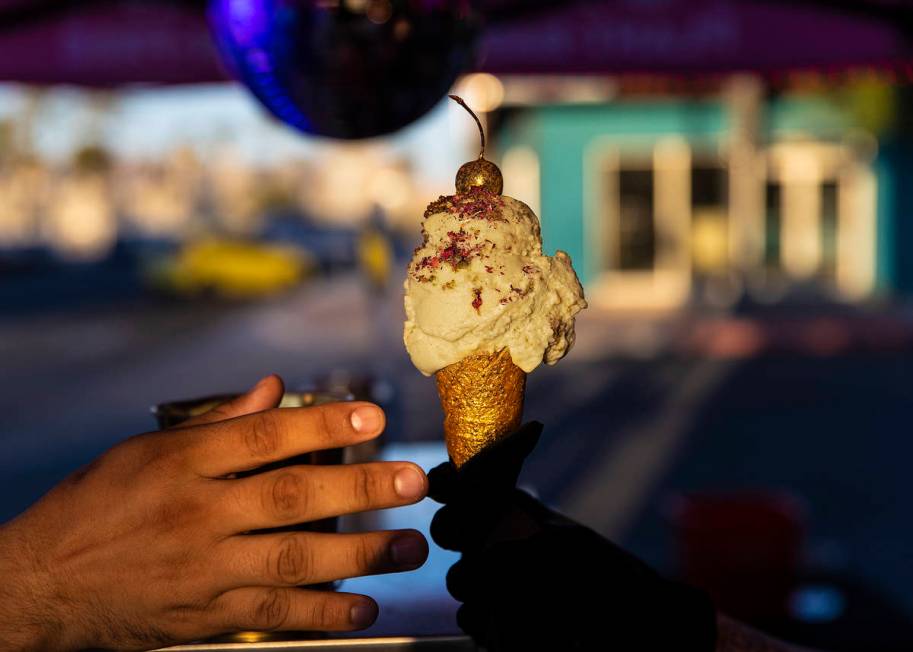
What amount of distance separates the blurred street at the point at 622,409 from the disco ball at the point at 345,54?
0.83 metres

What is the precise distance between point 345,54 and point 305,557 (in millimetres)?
1454

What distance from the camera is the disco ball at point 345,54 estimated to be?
2.20 meters

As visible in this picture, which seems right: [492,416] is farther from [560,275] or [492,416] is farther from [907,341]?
[907,341]

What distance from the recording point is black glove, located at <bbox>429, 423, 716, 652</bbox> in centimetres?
122

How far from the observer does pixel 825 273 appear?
19.6 meters

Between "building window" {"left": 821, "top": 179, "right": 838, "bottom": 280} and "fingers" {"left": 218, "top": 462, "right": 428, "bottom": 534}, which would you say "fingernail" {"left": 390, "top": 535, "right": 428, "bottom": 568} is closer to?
"fingers" {"left": 218, "top": 462, "right": 428, "bottom": 534}

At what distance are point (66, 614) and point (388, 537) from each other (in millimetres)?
408

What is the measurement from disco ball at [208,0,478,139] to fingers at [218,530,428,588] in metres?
1.38

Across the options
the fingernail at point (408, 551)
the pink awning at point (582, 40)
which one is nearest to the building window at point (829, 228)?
the pink awning at point (582, 40)

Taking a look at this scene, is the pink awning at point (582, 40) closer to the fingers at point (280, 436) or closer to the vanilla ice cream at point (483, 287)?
the vanilla ice cream at point (483, 287)

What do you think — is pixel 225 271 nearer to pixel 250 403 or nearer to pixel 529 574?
pixel 250 403

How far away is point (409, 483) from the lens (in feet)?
3.76

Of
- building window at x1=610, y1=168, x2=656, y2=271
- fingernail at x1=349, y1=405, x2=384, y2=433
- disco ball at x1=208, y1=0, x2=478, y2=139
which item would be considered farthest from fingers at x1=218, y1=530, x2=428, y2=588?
building window at x1=610, y1=168, x2=656, y2=271

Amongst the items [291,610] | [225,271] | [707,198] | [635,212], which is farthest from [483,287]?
[225,271]
